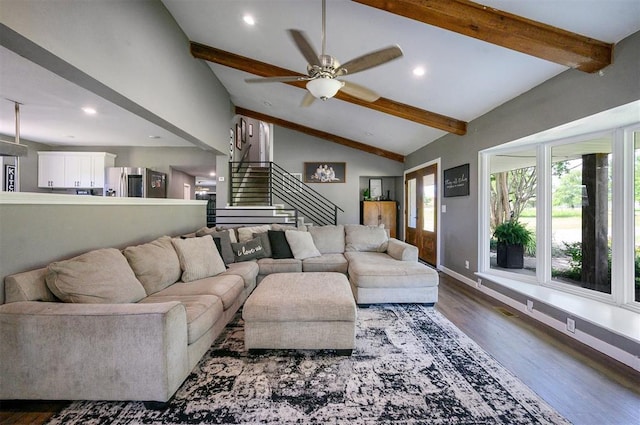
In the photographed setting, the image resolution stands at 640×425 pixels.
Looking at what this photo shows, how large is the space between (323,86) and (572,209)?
3.10 meters

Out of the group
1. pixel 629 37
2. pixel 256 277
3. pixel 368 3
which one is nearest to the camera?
pixel 629 37

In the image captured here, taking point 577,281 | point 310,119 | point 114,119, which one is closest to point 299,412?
point 577,281

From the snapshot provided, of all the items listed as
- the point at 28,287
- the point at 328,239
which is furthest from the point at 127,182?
the point at 28,287

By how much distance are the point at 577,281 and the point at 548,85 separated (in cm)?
215

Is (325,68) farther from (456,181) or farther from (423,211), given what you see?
(423,211)

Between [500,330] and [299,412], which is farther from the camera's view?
[500,330]

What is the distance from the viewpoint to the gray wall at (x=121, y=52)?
6.06 feet

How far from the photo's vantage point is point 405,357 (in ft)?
7.02

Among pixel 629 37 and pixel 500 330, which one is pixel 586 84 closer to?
pixel 629 37

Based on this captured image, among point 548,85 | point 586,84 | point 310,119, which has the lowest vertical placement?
point 586,84

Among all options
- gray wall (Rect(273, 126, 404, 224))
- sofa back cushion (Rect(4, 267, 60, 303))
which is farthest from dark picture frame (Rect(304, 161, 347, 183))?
sofa back cushion (Rect(4, 267, 60, 303))

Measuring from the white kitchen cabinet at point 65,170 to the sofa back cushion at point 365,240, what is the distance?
5415 millimetres

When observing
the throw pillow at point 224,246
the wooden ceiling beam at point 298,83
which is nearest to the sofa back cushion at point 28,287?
the throw pillow at point 224,246

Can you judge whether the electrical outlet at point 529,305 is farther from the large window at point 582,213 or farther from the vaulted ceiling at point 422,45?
the vaulted ceiling at point 422,45
